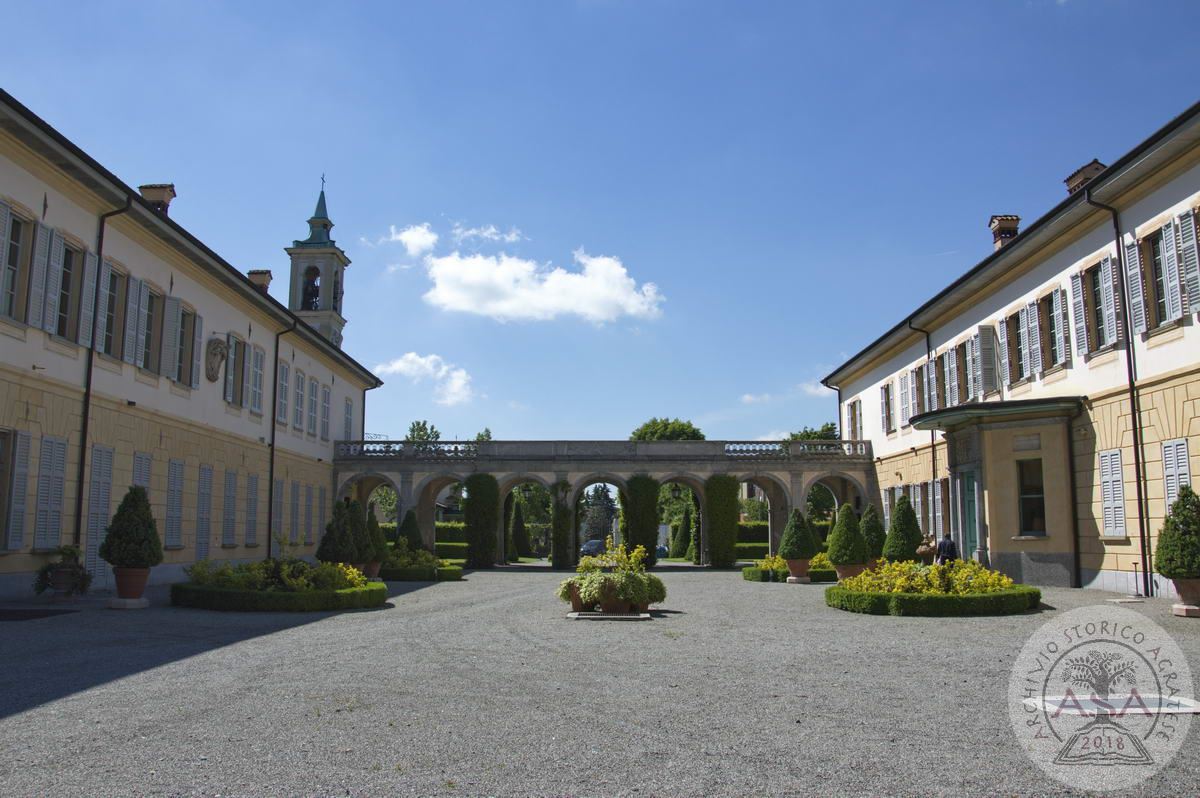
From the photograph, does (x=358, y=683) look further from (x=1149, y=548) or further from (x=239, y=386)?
(x=239, y=386)

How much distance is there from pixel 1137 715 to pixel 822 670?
329 centimetres

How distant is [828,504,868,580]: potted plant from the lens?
21609 mm

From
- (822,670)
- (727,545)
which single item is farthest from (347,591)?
(727,545)

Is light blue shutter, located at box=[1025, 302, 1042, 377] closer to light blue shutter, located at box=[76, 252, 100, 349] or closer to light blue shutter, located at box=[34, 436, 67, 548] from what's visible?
light blue shutter, located at box=[76, 252, 100, 349]

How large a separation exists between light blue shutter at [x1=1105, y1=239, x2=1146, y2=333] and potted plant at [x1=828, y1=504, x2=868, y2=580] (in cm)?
711

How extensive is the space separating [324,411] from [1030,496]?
88.4 ft

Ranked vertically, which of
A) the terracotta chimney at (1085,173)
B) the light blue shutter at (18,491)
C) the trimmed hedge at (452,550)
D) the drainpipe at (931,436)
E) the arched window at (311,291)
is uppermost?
the arched window at (311,291)

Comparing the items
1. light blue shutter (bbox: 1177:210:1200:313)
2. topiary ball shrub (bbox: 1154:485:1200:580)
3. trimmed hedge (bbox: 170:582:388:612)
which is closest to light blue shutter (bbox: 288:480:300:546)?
trimmed hedge (bbox: 170:582:388:612)

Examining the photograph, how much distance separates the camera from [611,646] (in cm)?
1175

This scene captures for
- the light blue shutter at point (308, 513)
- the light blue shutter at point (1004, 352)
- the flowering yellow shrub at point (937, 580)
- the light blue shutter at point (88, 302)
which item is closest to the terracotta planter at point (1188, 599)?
the flowering yellow shrub at point (937, 580)

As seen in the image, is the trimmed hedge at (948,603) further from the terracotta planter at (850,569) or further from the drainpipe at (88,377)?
the drainpipe at (88,377)

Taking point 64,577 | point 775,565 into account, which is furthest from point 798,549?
point 64,577

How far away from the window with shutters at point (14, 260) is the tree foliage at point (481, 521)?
74.7 ft

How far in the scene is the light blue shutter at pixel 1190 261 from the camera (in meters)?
16.5
